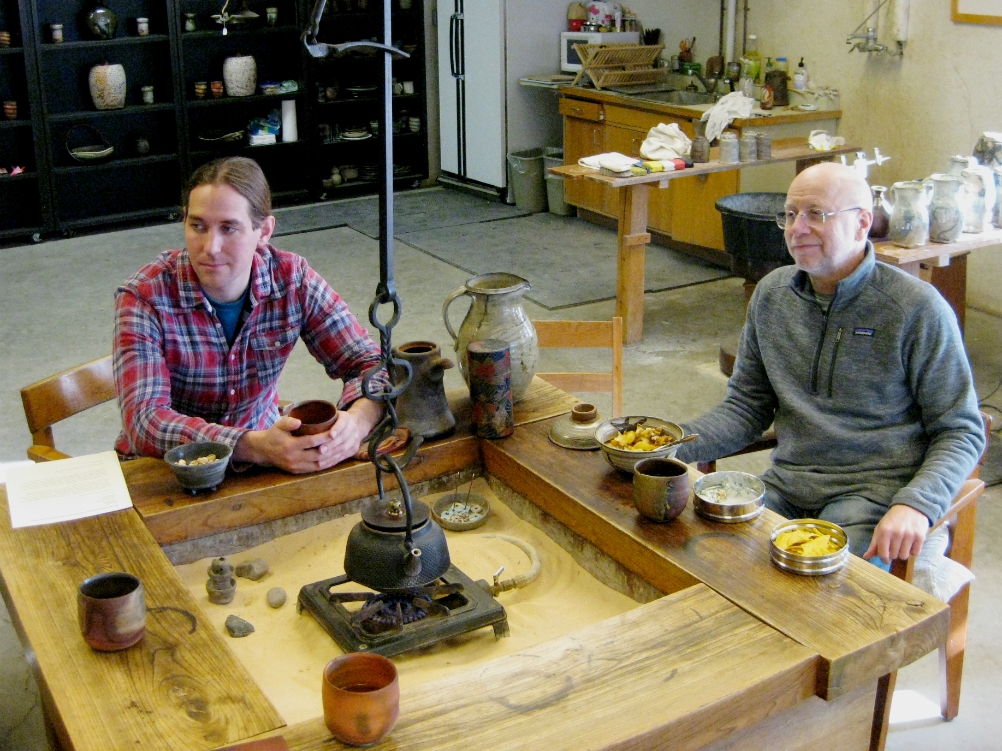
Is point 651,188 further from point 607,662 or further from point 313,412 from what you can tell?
point 607,662

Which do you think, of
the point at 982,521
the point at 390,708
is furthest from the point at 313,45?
the point at 982,521

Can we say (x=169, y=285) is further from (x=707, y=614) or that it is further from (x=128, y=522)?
(x=707, y=614)

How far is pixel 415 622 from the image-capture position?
2051mm

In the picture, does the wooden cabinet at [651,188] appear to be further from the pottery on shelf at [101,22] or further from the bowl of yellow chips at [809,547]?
the bowl of yellow chips at [809,547]

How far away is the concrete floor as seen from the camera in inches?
109

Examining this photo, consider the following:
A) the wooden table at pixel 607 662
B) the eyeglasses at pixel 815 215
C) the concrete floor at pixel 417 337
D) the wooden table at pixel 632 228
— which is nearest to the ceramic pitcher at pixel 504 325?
the wooden table at pixel 607 662

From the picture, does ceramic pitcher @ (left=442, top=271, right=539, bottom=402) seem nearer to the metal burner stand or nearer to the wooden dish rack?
the metal burner stand

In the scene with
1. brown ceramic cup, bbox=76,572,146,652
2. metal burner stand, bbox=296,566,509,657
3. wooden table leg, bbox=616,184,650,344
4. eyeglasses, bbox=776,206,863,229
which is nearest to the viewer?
brown ceramic cup, bbox=76,572,146,652

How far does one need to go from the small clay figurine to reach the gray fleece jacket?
1028mm

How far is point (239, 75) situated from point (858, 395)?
6.13 metres

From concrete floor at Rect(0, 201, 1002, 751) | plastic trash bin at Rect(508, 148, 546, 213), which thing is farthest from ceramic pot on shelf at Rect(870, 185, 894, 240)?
plastic trash bin at Rect(508, 148, 546, 213)

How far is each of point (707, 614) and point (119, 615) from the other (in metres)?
0.91

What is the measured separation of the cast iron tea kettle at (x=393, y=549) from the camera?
6.19ft

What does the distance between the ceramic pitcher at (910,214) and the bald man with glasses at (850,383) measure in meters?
1.59
